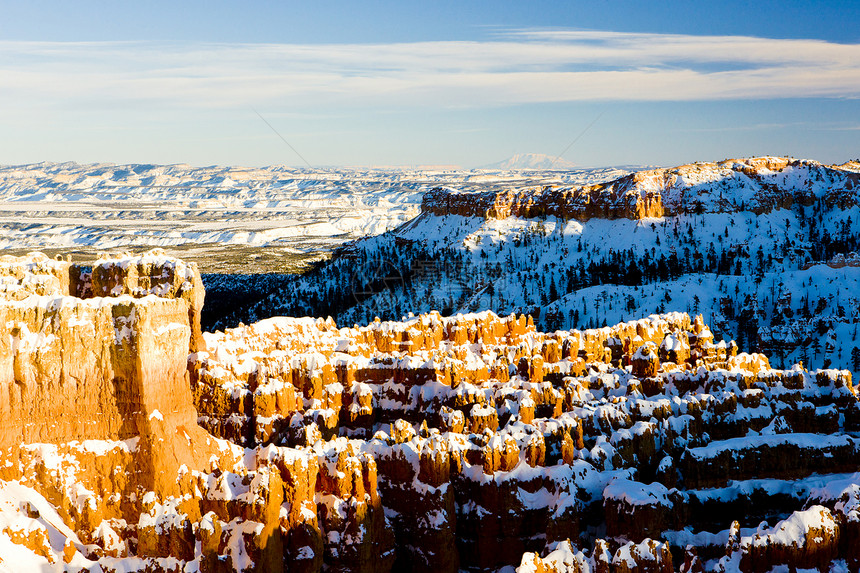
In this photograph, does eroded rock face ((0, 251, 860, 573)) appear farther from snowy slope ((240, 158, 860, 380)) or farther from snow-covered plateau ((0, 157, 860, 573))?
snowy slope ((240, 158, 860, 380))

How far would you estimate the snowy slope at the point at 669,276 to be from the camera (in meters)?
107

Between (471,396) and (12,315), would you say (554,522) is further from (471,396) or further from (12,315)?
(12,315)

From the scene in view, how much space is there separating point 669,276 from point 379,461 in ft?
416

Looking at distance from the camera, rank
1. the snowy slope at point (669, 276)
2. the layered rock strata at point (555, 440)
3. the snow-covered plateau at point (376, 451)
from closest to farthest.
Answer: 1. the snow-covered plateau at point (376, 451)
2. the layered rock strata at point (555, 440)
3. the snowy slope at point (669, 276)

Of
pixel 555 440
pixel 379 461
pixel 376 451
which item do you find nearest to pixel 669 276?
pixel 555 440

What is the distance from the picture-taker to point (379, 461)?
101 feet

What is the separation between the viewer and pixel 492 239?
19938cm

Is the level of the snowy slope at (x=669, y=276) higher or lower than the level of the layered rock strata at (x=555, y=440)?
lower

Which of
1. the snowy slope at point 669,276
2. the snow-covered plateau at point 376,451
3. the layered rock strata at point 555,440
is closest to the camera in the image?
the snow-covered plateau at point 376,451

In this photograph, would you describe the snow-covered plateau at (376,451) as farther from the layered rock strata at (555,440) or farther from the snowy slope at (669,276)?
the snowy slope at (669,276)

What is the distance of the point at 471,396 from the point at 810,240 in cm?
17233

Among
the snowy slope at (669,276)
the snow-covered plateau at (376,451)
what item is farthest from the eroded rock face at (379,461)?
the snowy slope at (669,276)

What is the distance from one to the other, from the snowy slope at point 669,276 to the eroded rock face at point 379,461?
58.6m

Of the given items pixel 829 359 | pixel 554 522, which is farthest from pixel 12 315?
pixel 829 359
